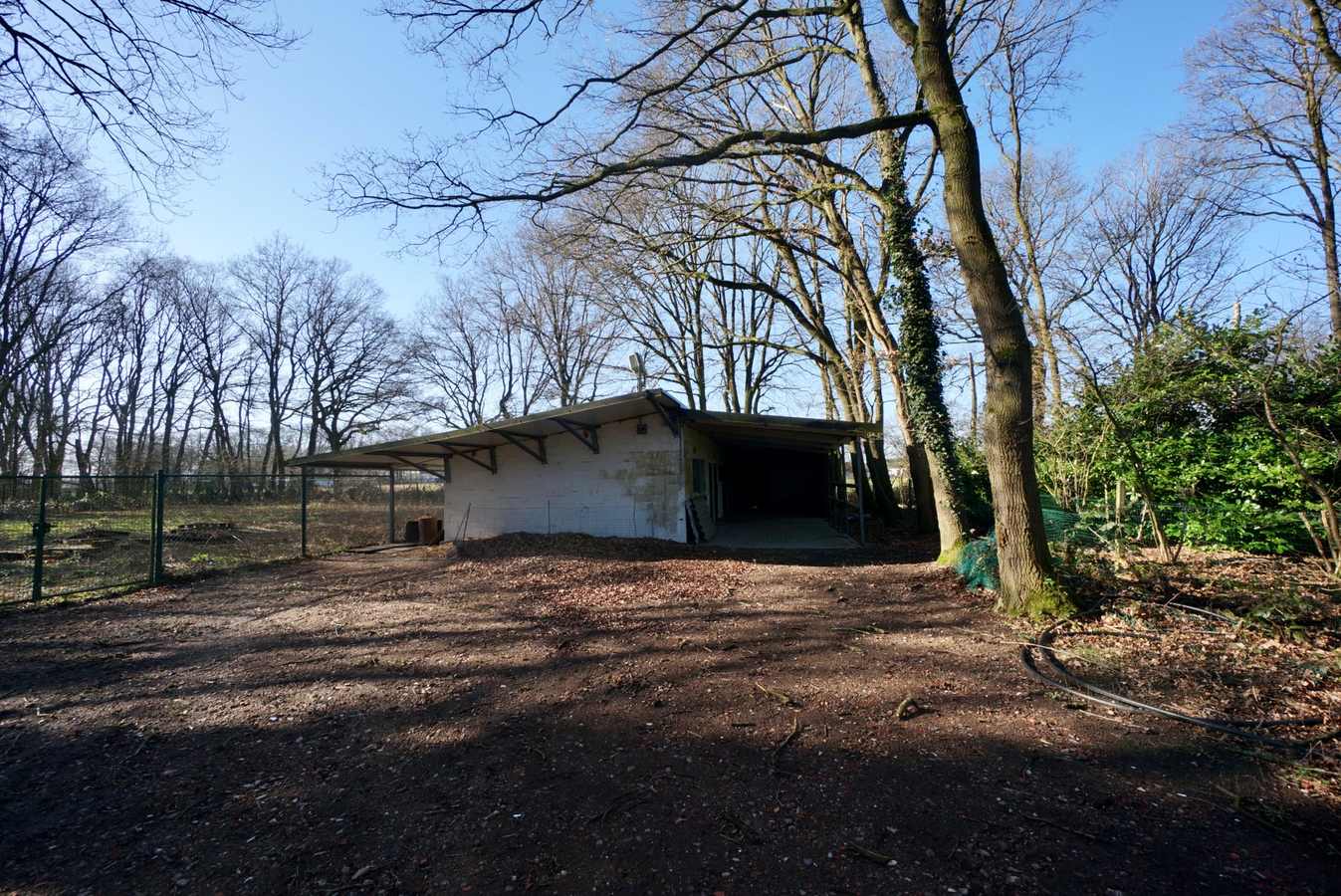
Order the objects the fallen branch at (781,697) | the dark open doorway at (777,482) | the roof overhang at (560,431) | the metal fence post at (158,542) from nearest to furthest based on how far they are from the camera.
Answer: the fallen branch at (781,697), the metal fence post at (158,542), the roof overhang at (560,431), the dark open doorway at (777,482)

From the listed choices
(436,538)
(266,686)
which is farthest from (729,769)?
(436,538)

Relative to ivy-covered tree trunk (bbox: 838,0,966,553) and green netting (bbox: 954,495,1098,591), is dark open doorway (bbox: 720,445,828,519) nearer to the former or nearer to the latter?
ivy-covered tree trunk (bbox: 838,0,966,553)

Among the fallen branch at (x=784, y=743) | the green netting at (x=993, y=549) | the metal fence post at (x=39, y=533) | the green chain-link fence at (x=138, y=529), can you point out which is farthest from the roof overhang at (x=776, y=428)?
the metal fence post at (x=39, y=533)

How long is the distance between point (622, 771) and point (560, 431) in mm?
10409

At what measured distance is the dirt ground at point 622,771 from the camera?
2365 mm

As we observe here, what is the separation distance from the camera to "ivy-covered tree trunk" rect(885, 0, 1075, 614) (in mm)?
5816

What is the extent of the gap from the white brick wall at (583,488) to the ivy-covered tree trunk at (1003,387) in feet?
23.5

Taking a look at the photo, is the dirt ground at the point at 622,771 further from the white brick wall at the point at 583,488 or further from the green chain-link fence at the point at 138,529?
the white brick wall at the point at 583,488

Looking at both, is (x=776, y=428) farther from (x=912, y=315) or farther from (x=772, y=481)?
(x=772, y=481)

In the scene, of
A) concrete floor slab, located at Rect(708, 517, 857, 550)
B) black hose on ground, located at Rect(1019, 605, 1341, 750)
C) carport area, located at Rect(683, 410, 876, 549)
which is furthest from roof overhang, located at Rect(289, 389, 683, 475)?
black hose on ground, located at Rect(1019, 605, 1341, 750)

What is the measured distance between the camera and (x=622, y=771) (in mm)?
3123

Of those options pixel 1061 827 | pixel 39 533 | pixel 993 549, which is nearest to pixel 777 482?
pixel 993 549

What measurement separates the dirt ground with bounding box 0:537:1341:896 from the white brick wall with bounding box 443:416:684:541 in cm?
669

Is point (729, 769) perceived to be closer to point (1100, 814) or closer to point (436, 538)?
point (1100, 814)
